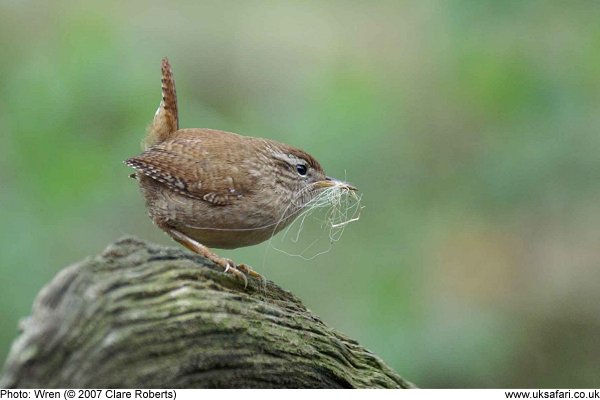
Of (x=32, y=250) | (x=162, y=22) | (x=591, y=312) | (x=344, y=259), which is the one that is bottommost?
(x=591, y=312)

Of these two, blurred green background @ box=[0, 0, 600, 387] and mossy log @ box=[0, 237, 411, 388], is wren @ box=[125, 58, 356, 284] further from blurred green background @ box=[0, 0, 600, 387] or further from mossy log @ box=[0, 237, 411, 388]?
blurred green background @ box=[0, 0, 600, 387]

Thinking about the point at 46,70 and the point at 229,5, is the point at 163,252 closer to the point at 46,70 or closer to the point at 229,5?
the point at 46,70

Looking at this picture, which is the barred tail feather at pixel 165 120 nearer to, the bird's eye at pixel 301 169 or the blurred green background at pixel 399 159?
the bird's eye at pixel 301 169

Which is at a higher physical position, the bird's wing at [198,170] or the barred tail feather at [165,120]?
the barred tail feather at [165,120]

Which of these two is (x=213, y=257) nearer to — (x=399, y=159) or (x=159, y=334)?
(x=159, y=334)

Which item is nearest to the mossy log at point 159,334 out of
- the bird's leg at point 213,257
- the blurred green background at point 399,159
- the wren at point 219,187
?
the bird's leg at point 213,257

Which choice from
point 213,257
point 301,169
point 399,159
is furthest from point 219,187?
point 399,159


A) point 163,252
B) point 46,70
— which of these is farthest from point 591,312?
point 163,252

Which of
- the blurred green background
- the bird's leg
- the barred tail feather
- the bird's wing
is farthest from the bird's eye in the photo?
the blurred green background
